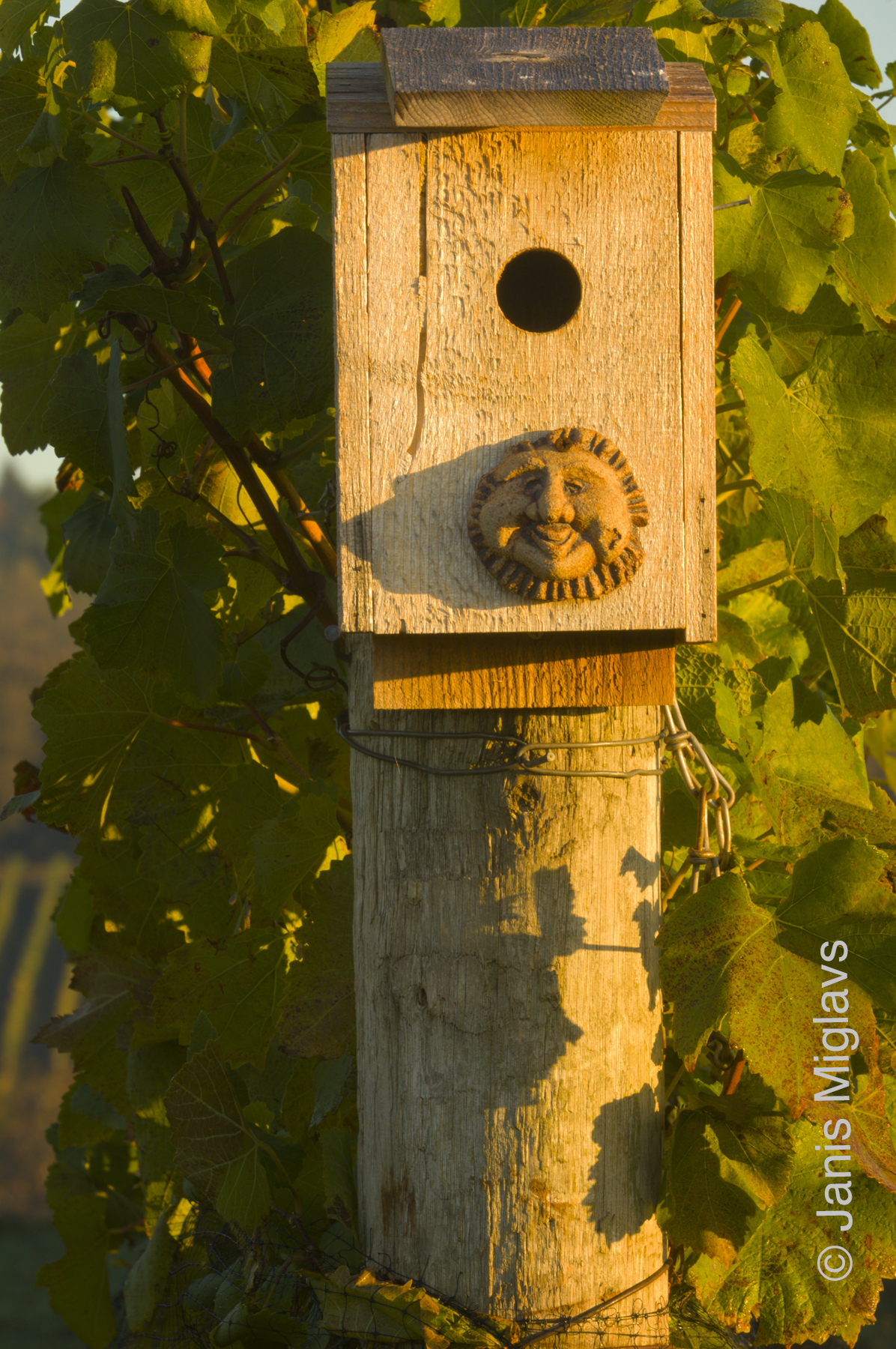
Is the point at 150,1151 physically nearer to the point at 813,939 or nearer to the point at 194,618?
the point at 194,618

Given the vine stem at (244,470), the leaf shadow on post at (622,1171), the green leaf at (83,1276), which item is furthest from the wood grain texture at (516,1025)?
the green leaf at (83,1276)

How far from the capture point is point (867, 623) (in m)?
1.84

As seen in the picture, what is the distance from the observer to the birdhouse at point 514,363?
1.41 metres

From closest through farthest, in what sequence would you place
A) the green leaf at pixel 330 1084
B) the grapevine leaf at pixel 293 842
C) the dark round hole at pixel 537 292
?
the dark round hole at pixel 537 292 → the green leaf at pixel 330 1084 → the grapevine leaf at pixel 293 842

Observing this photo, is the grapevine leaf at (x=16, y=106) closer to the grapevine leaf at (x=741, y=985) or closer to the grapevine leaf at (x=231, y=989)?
the grapevine leaf at (x=231, y=989)

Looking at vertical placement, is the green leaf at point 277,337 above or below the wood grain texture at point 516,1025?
above

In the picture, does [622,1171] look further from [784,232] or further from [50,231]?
Answer: [50,231]

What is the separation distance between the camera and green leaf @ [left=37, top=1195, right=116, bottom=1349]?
270cm

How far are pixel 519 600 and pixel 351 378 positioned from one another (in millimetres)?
343

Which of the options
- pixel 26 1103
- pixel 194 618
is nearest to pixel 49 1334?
pixel 194 618

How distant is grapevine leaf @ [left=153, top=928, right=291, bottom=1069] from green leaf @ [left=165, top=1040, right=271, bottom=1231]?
311 millimetres

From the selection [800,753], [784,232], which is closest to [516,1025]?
[800,753]

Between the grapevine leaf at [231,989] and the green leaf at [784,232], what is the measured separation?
1.41 meters

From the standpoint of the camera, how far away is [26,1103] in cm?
3541
